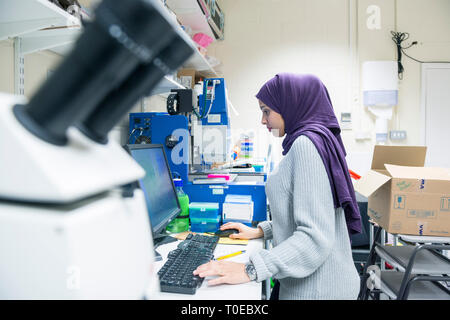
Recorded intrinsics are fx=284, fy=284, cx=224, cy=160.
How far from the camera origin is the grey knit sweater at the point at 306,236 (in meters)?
0.88

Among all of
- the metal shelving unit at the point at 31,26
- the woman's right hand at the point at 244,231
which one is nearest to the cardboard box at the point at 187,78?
the metal shelving unit at the point at 31,26

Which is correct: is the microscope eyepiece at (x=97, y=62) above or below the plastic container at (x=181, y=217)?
above

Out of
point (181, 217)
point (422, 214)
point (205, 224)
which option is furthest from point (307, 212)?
point (422, 214)

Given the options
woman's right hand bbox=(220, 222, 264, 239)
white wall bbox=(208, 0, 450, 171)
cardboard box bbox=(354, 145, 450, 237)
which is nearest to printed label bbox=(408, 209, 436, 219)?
cardboard box bbox=(354, 145, 450, 237)

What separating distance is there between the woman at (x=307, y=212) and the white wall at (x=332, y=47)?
2509mm

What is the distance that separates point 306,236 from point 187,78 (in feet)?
7.27

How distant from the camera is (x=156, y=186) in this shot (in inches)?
45.4

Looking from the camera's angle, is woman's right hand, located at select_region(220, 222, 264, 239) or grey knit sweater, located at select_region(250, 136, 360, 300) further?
woman's right hand, located at select_region(220, 222, 264, 239)

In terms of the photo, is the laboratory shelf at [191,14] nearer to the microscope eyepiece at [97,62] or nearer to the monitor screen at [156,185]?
the monitor screen at [156,185]

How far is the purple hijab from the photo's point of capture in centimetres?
95

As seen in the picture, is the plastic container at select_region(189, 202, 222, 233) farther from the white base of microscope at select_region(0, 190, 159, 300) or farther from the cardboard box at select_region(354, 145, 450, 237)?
the white base of microscope at select_region(0, 190, 159, 300)

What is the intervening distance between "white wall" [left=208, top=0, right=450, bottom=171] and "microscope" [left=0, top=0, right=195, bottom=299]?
3409mm

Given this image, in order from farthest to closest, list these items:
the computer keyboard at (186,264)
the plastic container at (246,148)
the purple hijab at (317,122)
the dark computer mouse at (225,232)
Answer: the plastic container at (246,148) < the dark computer mouse at (225,232) < the purple hijab at (317,122) < the computer keyboard at (186,264)

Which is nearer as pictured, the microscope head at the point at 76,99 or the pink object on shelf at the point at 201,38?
the microscope head at the point at 76,99
